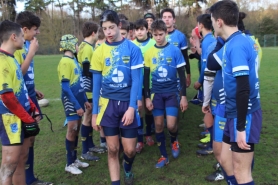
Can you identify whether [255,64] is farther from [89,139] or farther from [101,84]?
[89,139]

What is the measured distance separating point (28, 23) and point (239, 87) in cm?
277

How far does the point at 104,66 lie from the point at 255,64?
177 cm

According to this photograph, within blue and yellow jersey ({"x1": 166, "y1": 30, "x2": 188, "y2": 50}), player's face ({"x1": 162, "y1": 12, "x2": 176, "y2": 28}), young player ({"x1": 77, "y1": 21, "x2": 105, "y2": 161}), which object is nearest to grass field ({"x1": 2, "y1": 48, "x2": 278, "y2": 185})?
young player ({"x1": 77, "y1": 21, "x2": 105, "y2": 161})

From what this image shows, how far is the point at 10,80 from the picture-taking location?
2918 millimetres

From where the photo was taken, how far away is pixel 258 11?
45344mm

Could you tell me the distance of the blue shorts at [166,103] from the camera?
4508 mm

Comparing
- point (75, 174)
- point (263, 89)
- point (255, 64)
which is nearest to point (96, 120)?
point (75, 174)

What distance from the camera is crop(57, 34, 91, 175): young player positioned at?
162 inches

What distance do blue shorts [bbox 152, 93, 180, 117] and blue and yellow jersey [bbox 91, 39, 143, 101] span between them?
1.16 meters

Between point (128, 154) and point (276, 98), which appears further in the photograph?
point (276, 98)

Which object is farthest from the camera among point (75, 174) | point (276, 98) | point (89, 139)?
point (276, 98)

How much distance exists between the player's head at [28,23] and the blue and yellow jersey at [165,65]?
184cm

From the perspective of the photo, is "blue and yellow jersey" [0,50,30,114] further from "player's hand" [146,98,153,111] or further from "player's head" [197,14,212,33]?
"player's head" [197,14,212,33]

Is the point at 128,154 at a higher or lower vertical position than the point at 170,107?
lower
